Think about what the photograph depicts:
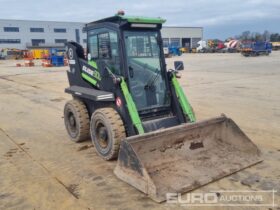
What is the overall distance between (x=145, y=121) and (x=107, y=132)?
0.68 meters

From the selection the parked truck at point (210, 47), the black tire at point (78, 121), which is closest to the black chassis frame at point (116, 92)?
the black tire at point (78, 121)

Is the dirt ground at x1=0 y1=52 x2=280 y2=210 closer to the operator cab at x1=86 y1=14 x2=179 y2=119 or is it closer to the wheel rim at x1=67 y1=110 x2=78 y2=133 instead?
the wheel rim at x1=67 y1=110 x2=78 y2=133

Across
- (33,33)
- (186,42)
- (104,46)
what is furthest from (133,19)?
(186,42)

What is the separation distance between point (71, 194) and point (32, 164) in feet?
4.62

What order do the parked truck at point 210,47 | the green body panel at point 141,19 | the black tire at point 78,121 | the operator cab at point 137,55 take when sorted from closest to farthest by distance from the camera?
the green body panel at point 141,19, the operator cab at point 137,55, the black tire at point 78,121, the parked truck at point 210,47

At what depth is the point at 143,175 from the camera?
12.5 ft

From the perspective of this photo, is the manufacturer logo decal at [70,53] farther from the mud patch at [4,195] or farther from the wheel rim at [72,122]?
the mud patch at [4,195]

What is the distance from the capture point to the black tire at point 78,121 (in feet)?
19.0

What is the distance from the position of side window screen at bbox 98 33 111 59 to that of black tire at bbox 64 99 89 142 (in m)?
1.17

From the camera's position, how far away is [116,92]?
16.1 ft

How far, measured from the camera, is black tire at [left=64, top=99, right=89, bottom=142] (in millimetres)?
5777

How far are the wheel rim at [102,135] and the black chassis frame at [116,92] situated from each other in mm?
367

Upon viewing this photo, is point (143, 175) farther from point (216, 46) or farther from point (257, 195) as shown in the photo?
point (216, 46)

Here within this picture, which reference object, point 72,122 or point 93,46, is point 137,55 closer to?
point 93,46
